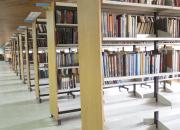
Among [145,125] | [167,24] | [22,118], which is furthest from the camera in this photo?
[22,118]

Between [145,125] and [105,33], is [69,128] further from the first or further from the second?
[105,33]

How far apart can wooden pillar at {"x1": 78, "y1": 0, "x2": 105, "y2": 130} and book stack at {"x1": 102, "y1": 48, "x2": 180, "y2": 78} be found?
0.76ft

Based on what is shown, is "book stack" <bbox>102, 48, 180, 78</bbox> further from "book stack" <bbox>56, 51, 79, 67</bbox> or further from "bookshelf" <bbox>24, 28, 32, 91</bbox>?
"bookshelf" <bbox>24, 28, 32, 91</bbox>

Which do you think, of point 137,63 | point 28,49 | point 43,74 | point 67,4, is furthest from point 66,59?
point 28,49

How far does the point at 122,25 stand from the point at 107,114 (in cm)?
104

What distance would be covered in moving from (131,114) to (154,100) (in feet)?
1.99

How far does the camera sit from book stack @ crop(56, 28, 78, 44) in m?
3.56

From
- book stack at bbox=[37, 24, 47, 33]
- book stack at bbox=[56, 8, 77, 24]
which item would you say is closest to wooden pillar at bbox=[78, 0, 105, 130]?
book stack at bbox=[56, 8, 77, 24]

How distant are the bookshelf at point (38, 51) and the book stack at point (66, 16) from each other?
1.33 m

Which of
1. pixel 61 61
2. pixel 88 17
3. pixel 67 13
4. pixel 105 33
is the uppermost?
pixel 67 13

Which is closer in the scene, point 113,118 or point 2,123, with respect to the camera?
point 113,118

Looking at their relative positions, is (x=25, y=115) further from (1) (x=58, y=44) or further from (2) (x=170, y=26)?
(2) (x=170, y=26)

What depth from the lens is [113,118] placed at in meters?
2.29

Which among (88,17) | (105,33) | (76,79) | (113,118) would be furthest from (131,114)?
(76,79)
